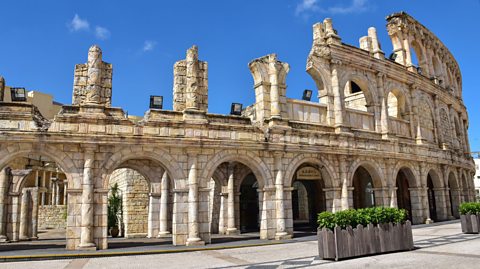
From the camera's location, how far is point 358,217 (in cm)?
1027

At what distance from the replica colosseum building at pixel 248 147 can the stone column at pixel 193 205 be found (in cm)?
4

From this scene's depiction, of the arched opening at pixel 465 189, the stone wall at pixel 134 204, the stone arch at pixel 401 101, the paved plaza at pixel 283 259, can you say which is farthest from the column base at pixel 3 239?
the arched opening at pixel 465 189

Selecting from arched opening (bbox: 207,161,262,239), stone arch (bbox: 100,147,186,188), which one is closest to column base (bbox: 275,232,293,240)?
arched opening (bbox: 207,161,262,239)

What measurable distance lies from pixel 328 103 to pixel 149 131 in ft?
29.8

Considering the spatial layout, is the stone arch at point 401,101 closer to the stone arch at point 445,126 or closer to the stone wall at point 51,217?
the stone arch at point 445,126

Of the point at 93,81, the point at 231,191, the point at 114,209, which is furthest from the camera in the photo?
the point at 114,209

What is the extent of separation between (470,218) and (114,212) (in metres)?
16.4

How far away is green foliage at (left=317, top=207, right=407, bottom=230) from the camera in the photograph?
9961mm

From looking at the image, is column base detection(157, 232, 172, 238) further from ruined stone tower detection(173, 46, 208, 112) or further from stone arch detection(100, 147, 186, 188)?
ruined stone tower detection(173, 46, 208, 112)

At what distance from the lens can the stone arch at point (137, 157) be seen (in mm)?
12984

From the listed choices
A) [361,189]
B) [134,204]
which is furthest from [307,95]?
[134,204]

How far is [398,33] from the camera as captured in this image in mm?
23688

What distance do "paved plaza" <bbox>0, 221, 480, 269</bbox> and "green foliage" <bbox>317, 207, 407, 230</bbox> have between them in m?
0.94

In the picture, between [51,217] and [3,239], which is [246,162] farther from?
[51,217]
